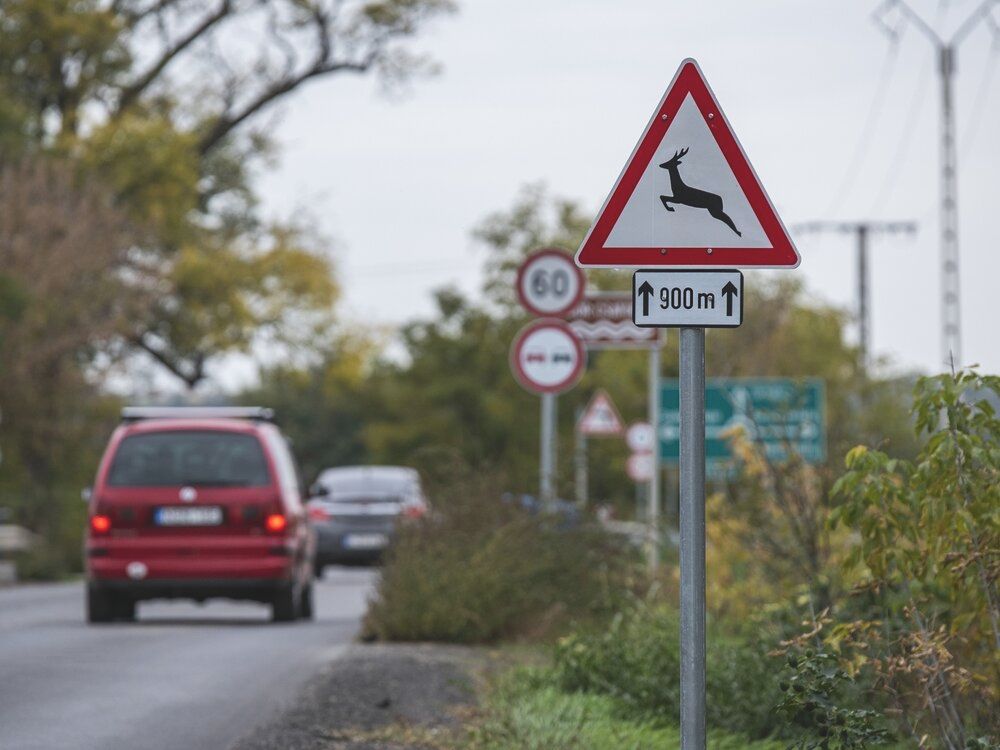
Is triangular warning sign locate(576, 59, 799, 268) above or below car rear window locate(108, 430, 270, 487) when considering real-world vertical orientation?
above

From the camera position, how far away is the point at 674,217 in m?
6.70

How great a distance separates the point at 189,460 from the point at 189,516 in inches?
18.7

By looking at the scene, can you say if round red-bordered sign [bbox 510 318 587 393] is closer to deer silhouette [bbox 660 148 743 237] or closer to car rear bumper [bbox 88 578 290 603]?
car rear bumper [bbox 88 578 290 603]

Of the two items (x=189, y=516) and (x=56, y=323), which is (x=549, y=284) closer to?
(x=189, y=516)

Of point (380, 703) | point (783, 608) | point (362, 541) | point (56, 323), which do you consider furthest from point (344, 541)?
point (783, 608)

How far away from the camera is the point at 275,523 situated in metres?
18.0

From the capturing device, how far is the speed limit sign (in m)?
17.0

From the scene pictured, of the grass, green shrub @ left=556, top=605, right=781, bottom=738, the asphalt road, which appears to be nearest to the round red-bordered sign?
the asphalt road

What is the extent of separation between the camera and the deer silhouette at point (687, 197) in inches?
263

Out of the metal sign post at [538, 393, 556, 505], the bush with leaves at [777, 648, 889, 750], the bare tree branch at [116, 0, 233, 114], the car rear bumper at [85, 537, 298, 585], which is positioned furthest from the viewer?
the bare tree branch at [116, 0, 233, 114]

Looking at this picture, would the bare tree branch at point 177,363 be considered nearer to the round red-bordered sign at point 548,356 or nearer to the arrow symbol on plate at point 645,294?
the round red-bordered sign at point 548,356

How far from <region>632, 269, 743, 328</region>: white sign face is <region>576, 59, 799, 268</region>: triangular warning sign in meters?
0.04

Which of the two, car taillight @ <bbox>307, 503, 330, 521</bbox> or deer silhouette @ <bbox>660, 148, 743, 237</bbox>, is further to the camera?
car taillight @ <bbox>307, 503, 330, 521</bbox>

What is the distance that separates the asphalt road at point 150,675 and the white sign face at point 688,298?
12.6ft
